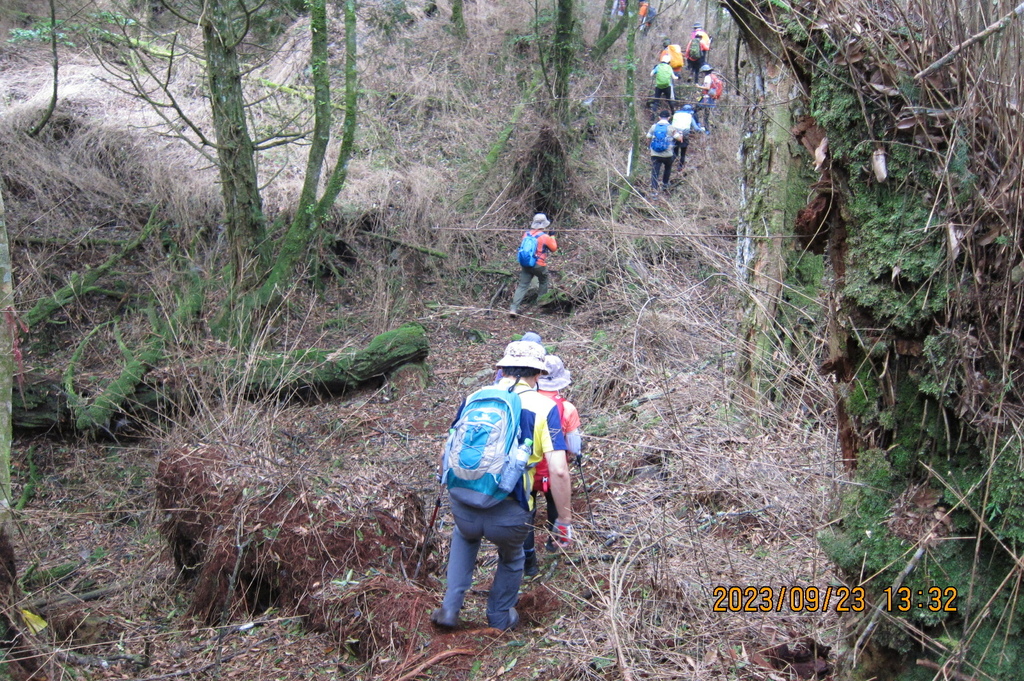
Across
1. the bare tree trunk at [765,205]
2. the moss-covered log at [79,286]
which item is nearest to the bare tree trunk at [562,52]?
the moss-covered log at [79,286]

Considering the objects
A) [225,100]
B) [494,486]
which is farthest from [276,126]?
[494,486]

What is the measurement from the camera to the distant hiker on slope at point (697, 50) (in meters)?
18.9

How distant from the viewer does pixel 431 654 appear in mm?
4324

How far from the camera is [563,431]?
5012 mm

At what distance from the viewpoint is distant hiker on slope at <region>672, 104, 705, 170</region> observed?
14500 millimetres

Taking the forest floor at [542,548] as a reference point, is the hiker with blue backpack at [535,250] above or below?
above

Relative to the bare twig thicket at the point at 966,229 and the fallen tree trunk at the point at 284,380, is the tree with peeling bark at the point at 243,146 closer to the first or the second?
the fallen tree trunk at the point at 284,380

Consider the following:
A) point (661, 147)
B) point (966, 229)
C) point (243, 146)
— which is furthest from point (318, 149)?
point (966, 229)

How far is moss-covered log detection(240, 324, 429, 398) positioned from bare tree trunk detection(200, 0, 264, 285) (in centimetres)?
176

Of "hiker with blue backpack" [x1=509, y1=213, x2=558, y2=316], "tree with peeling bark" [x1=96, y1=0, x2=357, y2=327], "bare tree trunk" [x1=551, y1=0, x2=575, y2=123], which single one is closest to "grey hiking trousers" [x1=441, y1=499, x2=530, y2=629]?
"tree with peeling bark" [x1=96, y1=0, x2=357, y2=327]

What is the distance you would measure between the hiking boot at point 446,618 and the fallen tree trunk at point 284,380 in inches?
127

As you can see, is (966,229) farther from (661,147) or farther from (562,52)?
(562,52)

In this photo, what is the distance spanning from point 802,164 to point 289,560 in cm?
517

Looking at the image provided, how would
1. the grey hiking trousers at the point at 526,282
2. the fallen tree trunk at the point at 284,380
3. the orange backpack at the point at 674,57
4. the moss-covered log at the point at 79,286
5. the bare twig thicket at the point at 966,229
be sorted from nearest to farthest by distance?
the bare twig thicket at the point at 966,229
the fallen tree trunk at the point at 284,380
the moss-covered log at the point at 79,286
the grey hiking trousers at the point at 526,282
the orange backpack at the point at 674,57
